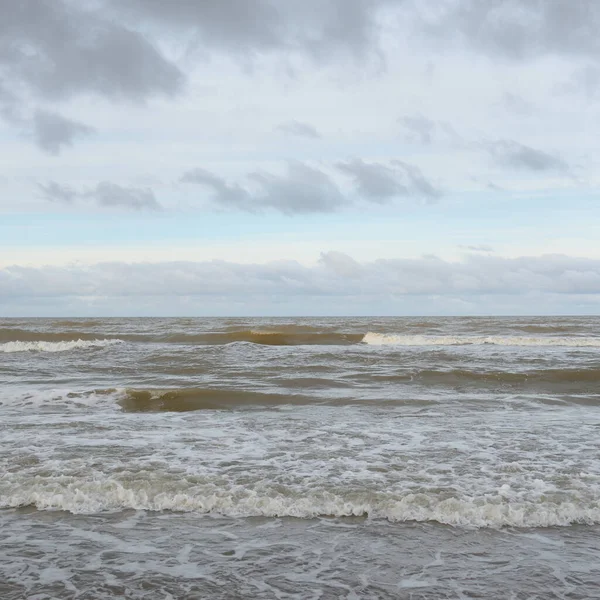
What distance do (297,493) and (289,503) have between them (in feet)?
0.90

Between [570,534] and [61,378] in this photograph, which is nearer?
[570,534]

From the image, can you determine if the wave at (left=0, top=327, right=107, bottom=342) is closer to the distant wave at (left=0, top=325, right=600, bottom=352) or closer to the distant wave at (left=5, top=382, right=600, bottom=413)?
the distant wave at (left=0, top=325, right=600, bottom=352)

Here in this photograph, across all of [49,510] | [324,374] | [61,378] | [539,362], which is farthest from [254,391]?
[539,362]

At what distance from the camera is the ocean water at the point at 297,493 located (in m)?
4.41

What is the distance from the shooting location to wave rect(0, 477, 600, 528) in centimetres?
568

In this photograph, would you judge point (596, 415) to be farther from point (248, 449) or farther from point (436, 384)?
point (248, 449)

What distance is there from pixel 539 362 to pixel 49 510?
1740 cm

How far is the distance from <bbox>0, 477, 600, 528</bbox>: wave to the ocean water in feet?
0.07

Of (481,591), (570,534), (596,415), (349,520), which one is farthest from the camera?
(596,415)

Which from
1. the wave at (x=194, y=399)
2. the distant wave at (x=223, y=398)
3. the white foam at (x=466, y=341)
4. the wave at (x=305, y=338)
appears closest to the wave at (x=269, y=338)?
the wave at (x=305, y=338)

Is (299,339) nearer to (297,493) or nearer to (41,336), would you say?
(41,336)

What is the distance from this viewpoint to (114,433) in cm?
940

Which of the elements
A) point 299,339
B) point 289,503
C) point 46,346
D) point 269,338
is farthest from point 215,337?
point 289,503

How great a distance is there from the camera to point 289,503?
6055mm
